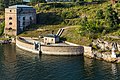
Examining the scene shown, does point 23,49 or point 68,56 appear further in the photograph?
point 23,49

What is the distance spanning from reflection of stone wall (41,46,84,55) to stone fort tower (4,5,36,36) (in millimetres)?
31071

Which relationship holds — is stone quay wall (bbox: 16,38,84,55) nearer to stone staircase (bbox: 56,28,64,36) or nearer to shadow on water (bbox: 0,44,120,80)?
shadow on water (bbox: 0,44,120,80)

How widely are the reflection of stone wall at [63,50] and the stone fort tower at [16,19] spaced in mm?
31071

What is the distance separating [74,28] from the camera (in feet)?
374

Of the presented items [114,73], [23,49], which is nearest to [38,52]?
[23,49]

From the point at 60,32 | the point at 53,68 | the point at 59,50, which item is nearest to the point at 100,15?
the point at 60,32

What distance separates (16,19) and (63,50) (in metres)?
36.7

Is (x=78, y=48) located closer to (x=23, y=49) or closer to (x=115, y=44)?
(x=115, y=44)

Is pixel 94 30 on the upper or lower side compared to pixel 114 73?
upper

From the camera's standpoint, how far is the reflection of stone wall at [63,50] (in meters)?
94.2

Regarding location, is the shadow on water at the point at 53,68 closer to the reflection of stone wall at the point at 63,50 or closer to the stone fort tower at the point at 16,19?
the reflection of stone wall at the point at 63,50

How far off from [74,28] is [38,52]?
2213 cm

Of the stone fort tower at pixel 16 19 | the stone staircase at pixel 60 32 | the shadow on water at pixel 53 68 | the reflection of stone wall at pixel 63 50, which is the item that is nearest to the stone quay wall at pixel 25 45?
the shadow on water at pixel 53 68

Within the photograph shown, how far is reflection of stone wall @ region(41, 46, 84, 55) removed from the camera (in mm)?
94250
